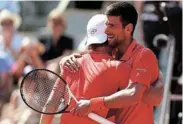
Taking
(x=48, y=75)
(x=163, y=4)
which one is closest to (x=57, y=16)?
(x=163, y=4)

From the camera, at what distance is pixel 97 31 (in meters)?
4.58

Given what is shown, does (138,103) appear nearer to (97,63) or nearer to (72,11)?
(97,63)

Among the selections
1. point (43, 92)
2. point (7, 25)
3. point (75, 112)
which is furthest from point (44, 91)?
point (7, 25)

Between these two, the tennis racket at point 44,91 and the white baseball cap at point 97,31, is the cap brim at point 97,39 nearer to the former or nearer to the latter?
the white baseball cap at point 97,31

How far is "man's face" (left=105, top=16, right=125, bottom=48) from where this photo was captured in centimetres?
438

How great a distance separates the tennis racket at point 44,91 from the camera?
4473 millimetres

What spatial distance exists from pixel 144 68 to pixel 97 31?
0.46 meters

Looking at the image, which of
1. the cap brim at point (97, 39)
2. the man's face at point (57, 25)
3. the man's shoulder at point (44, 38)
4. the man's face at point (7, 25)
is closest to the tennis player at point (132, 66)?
the cap brim at point (97, 39)

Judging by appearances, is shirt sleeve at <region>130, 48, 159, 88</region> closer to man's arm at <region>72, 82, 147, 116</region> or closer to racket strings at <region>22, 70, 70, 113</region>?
man's arm at <region>72, 82, 147, 116</region>

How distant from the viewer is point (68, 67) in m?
4.53

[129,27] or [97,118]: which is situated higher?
[129,27]

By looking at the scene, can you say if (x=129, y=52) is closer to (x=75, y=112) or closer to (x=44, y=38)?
(x=75, y=112)

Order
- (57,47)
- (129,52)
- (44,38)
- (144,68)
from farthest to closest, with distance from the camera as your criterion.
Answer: (44,38) < (57,47) < (129,52) < (144,68)

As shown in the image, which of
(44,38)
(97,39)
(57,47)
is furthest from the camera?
(44,38)
